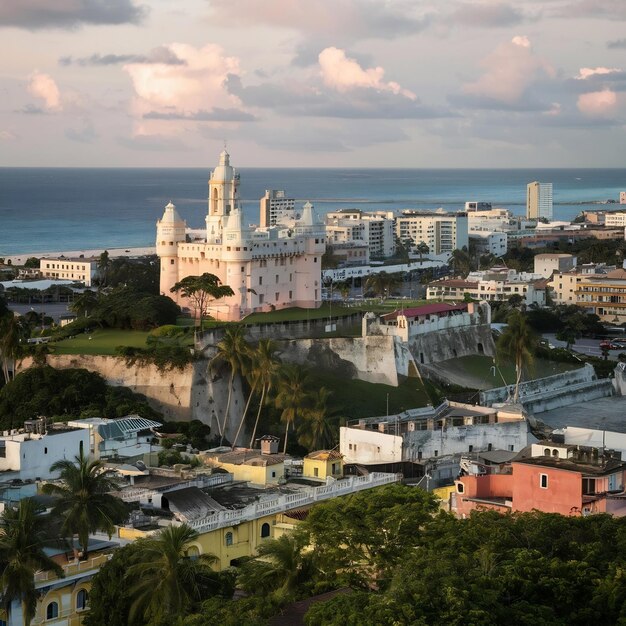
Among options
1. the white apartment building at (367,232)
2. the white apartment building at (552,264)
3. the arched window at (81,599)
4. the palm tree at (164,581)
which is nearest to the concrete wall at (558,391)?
the arched window at (81,599)

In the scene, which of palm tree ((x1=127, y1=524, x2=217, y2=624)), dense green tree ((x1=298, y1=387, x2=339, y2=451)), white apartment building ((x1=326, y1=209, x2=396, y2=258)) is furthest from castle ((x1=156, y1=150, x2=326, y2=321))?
white apartment building ((x1=326, y1=209, x2=396, y2=258))

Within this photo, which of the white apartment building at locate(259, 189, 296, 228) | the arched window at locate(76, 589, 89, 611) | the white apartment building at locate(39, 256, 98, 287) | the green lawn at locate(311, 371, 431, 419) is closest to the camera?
the arched window at locate(76, 589, 89, 611)

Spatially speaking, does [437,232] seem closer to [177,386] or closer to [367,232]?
[367,232]

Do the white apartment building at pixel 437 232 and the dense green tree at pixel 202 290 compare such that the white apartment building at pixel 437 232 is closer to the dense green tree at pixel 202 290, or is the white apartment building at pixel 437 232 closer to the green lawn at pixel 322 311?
the green lawn at pixel 322 311

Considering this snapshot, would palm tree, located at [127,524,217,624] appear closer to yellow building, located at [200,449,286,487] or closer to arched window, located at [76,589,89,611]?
arched window, located at [76,589,89,611]

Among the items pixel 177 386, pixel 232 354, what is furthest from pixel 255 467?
pixel 177 386

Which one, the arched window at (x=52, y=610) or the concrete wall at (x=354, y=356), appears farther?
the concrete wall at (x=354, y=356)

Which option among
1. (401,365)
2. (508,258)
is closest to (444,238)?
(508,258)
